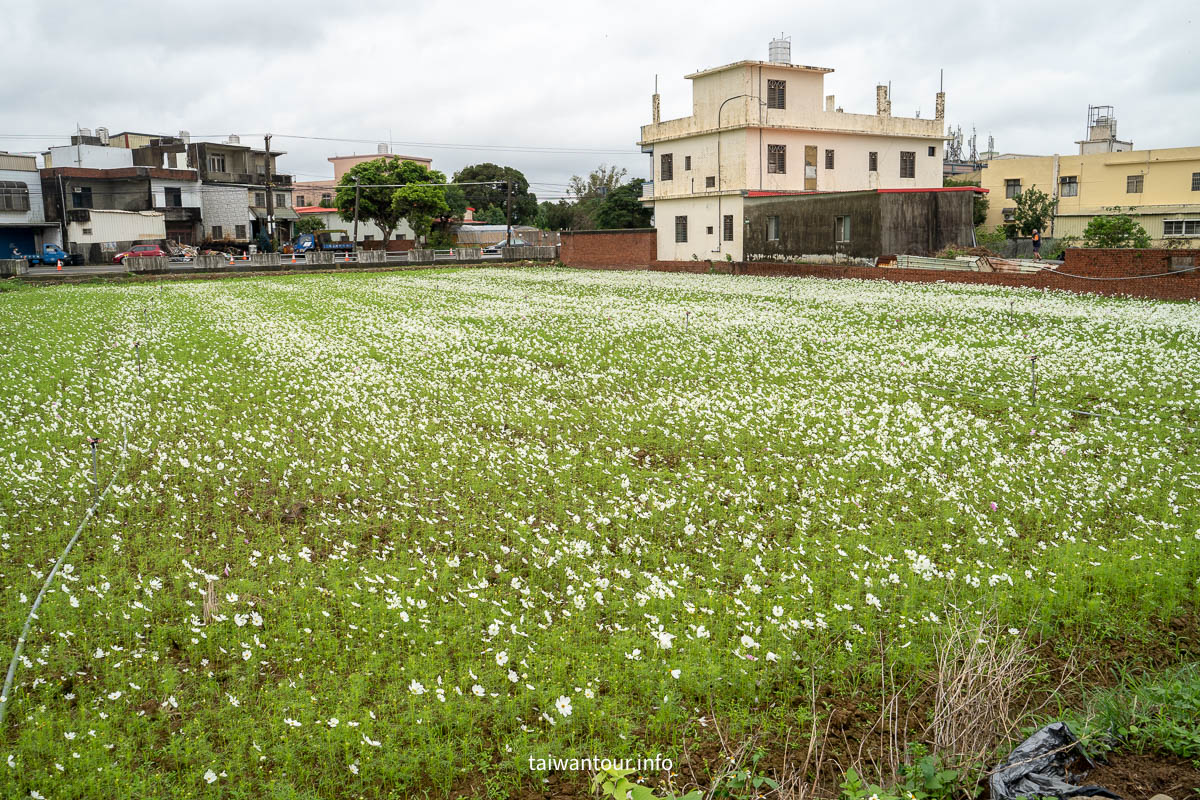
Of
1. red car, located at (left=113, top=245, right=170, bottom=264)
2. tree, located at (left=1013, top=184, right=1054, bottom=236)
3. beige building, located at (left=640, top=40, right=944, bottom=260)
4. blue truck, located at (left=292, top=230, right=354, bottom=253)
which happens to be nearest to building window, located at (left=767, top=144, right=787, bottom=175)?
beige building, located at (left=640, top=40, right=944, bottom=260)

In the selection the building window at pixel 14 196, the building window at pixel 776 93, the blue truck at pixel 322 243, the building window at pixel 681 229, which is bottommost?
the building window at pixel 681 229

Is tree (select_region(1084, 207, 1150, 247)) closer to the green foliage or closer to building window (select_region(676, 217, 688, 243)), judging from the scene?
building window (select_region(676, 217, 688, 243))

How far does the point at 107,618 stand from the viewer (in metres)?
6.13

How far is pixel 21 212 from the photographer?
62.1 m

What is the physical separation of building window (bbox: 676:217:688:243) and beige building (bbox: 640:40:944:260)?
6 cm

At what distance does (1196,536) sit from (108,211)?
6924cm

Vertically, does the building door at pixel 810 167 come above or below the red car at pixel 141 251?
above

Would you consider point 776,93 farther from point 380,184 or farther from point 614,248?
point 380,184

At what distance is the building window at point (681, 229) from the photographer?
49875 millimetres

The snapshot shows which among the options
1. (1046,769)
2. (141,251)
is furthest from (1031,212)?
(1046,769)

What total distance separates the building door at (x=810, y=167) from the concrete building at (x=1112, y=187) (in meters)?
17.5

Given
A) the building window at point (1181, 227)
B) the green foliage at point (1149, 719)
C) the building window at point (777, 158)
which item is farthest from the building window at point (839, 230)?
the green foliage at point (1149, 719)

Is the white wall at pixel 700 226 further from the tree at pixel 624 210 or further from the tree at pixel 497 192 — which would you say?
the tree at pixel 497 192

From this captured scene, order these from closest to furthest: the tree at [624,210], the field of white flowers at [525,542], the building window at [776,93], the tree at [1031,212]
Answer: the field of white flowers at [525,542] → the building window at [776,93] → the tree at [1031,212] → the tree at [624,210]
